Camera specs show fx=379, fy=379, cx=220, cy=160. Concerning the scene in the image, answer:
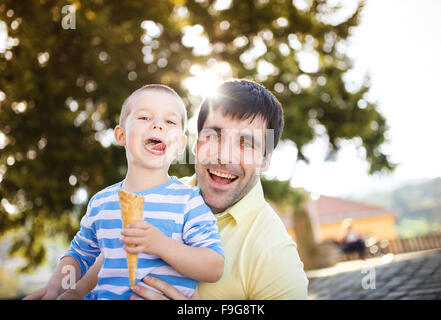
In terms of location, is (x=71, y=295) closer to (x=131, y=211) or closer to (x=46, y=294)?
(x=46, y=294)

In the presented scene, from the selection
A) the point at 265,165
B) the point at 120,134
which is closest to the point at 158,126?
the point at 120,134

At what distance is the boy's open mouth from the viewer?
1793 mm

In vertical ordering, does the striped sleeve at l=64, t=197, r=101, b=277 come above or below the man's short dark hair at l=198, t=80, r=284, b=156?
below

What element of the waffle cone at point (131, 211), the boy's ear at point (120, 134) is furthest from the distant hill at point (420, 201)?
the waffle cone at point (131, 211)

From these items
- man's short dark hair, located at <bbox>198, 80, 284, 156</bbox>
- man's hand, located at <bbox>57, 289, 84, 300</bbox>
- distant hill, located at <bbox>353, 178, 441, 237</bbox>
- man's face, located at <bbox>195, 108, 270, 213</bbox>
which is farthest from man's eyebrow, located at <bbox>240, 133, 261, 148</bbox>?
distant hill, located at <bbox>353, 178, 441, 237</bbox>

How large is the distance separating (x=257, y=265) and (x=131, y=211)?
2.60 feet

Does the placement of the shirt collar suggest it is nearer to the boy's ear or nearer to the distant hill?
the boy's ear

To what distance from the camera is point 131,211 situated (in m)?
1.51

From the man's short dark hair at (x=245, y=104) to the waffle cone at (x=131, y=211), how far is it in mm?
952

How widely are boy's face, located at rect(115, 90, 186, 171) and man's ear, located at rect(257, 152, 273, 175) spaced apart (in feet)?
2.12

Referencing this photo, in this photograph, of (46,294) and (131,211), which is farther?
(46,294)

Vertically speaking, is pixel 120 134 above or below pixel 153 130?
above

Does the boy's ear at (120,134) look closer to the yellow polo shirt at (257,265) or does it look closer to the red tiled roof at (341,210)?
the yellow polo shirt at (257,265)
